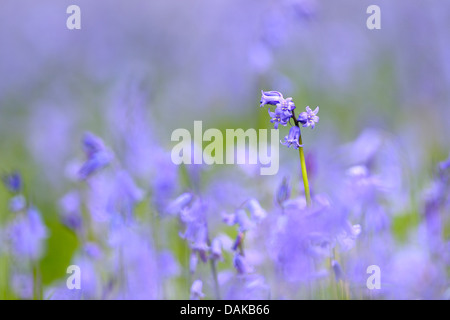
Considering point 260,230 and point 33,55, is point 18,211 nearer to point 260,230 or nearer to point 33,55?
point 260,230

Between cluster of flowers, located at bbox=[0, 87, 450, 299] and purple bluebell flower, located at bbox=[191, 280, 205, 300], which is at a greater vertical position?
cluster of flowers, located at bbox=[0, 87, 450, 299]

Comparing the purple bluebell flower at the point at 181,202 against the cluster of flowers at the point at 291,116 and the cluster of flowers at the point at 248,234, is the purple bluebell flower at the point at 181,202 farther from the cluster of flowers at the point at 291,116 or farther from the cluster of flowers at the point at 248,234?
the cluster of flowers at the point at 291,116

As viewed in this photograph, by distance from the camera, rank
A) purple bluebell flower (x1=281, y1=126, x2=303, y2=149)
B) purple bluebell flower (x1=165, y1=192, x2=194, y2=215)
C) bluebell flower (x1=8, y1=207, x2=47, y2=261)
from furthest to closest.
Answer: bluebell flower (x1=8, y1=207, x2=47, y2=261), purple bluebell flower (x1=165, y1=192, x2=194, y2=215), purple bluebell flower (x1=281, y1=126, x2=303, y2=149)

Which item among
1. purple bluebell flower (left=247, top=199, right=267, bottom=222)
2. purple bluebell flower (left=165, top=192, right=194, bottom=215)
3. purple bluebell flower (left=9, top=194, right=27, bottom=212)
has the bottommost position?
purple bluebell flower (left=247, top=199, right=267, bottom=222)

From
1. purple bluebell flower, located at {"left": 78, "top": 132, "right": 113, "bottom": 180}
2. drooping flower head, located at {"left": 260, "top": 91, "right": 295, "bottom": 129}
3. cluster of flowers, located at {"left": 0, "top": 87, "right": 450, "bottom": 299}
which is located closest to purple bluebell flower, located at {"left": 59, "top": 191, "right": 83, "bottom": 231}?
cluster of flowers, located at {"left": 0, "top": 87, "right": 450, "bottom": 299}

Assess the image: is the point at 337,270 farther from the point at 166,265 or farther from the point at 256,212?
the point at 166,265

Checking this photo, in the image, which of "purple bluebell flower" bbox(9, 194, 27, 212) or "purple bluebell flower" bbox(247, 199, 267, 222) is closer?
"purple bluebell flower" bbox(247, 199, 267, 222)

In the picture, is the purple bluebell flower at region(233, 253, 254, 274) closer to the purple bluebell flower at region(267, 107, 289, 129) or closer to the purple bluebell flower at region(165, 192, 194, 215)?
the purple bluebell flower at region(165, 192, 194, 215)
